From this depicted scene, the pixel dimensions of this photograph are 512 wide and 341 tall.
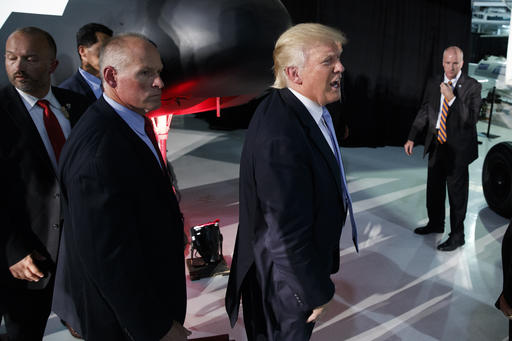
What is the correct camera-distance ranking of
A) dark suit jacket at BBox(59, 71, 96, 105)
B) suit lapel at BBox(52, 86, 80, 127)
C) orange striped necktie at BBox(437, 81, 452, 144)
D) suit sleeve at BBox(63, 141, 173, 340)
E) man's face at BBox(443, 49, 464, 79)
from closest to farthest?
suit sleeve at BBox(63, 141, 173, 340) < suit lapel at BBox(52, 86, 80, 127) < dark suit jacket at BBox(59, 71, 96, 105) < man's face at BBox(443, 49, 464, 79) < orange striped necktie at BBox(437, 81, 452, 144)

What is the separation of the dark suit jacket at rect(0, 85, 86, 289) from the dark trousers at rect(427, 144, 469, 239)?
2538mm

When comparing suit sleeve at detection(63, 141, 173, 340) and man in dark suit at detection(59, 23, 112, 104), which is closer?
suit sleeve at detection(63, 141, 173, 340)

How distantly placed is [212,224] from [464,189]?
5.86 ft

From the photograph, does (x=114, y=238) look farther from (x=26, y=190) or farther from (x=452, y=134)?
(x=452, y=134)

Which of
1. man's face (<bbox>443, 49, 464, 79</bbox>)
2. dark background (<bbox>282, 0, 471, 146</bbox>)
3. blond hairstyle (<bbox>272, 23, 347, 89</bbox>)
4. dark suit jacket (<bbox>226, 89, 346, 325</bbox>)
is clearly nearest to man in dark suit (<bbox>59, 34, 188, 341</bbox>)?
dark suit jacket (<bbox>226, 89, 346, 325</bbox>)

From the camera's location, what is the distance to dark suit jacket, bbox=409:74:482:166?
2881 mm

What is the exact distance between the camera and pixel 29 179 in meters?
1.59

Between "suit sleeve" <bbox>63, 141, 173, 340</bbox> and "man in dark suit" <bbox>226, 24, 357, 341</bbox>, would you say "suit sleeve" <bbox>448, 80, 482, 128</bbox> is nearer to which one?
"man in dark suit" <bbox>226, 24, 357, 341</bbox>

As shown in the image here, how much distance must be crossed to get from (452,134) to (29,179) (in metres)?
2.61

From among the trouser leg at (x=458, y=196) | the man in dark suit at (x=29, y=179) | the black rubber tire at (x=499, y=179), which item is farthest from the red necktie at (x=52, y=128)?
the black rubber tire at (x=499, y=179)

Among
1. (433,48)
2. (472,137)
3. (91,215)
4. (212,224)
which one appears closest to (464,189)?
(472,137)

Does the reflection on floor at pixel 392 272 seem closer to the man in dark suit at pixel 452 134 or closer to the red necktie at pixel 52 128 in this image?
the man in dark suit at pixel 452 134

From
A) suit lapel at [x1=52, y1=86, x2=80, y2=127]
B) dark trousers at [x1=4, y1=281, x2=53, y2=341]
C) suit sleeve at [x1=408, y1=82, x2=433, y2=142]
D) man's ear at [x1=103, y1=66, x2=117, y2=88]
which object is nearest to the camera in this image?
man's ear at [x1=103, y1=66, x2=117, y2=88]

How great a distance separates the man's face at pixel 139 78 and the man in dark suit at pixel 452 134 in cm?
233
